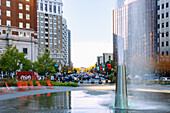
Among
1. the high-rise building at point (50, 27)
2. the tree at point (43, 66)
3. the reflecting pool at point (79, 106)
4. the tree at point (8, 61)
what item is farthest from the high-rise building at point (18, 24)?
the high-rise building at point (50, 27)

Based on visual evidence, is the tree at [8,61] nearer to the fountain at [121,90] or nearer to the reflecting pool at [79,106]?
the reflecting pool at [79,106]

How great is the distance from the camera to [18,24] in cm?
6600

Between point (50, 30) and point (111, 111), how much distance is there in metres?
120

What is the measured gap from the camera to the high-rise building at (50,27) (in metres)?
127

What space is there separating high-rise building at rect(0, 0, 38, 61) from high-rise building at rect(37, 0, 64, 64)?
57031 millimetres

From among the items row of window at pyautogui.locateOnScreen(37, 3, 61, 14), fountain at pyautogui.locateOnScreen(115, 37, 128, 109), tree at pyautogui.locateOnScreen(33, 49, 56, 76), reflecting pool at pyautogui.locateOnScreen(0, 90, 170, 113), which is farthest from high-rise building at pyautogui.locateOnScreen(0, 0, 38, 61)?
row of window at pyautogui.locateOnScreen(37, 3, 61, 14)

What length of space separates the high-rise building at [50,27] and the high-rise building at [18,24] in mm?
57031

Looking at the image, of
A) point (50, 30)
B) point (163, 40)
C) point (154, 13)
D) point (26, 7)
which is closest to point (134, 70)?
point (163, 40)

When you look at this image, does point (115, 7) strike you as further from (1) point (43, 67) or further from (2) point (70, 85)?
(1) point (43, 67)

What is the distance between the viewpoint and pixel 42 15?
128125mm

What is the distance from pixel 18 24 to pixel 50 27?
63.8 meters

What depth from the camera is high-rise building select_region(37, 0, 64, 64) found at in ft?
418

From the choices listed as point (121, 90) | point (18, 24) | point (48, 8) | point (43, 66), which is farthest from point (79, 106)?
point (48, 8)

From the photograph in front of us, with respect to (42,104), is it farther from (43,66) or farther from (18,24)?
(18,24)
